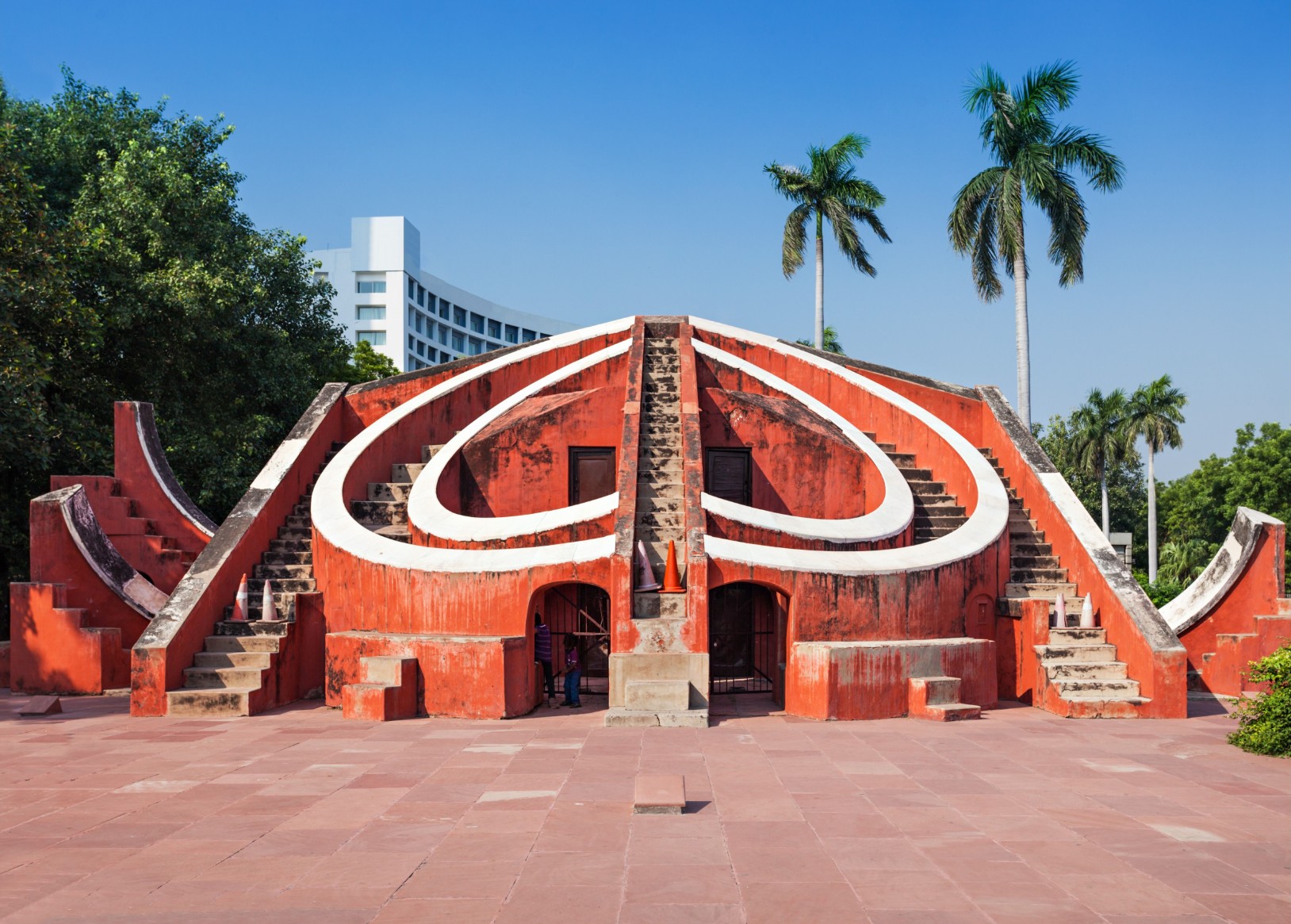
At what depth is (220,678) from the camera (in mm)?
9359

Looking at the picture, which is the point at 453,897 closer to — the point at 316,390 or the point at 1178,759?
the point at 1178,759

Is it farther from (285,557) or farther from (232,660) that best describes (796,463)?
(232,660)

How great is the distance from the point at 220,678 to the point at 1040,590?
7.63 meters

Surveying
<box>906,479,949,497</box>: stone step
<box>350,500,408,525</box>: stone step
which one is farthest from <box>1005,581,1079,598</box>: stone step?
<box>350,500,408,525</box>: stone step

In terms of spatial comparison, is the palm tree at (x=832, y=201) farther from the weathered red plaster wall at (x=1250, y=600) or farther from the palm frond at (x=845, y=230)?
the weathered red plaster wall at (x=1250, y=600)

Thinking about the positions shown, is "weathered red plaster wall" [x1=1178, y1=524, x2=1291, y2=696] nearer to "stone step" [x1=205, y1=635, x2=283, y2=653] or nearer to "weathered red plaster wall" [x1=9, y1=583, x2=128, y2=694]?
"stone step" [x1=205, y1=635, x2=283, y2=653]

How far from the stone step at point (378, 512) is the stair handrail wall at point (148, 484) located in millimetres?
2330

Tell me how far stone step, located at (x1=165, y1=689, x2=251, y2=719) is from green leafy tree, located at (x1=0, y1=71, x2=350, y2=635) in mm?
4991

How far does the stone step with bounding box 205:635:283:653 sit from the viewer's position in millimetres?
9695

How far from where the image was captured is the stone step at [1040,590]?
10.6m

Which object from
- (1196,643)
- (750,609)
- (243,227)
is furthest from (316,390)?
(1196,643)

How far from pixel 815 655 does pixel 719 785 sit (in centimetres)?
265

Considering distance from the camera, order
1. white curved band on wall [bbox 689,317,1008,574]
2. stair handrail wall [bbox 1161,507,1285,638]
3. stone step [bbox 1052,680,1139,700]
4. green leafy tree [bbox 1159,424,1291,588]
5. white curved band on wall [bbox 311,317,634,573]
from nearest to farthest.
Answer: white curved band on wall [bbox 689,317,1008,574] < white curved band on wall [bbox 311,317,634,573] < stone step [bbox 1052,680,1139,700] < stair handrail wall [bbox 1161,507,1285,638] < green leafy tree [bbox 1159,424,1291,588]

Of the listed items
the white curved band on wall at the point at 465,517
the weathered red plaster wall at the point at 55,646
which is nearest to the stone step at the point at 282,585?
the white curved band on wall at the point at 465,517
